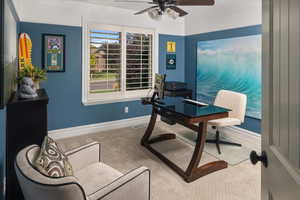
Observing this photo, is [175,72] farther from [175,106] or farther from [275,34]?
[275,34]

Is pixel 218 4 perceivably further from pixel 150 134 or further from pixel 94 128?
pixel 94 128

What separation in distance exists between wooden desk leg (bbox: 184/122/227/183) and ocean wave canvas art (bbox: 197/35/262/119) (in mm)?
1478

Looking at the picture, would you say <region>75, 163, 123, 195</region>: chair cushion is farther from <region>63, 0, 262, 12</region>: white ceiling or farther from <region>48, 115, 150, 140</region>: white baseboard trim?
<region>63, 0, 262, 12</region>: white ceiling

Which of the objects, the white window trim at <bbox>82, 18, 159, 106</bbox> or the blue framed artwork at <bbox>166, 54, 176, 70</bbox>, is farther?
the blue framed artwork at <bbox>166, 54, 176, 70</bbox>

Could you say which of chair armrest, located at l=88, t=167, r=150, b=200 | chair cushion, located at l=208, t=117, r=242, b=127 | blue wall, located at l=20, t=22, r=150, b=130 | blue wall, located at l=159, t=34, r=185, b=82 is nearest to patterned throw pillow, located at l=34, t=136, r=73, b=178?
chair armrest, located at l=88, t=167, r=150, b=200

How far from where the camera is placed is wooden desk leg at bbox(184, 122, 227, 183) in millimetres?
2463

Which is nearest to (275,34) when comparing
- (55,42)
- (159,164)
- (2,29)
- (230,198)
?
(2,29)

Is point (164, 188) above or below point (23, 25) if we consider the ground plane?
below

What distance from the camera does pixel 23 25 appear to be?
11.1 ft

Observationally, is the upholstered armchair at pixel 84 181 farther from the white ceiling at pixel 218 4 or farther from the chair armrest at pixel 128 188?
the white ceiling at pixel 218 4

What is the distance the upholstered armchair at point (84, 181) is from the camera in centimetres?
106

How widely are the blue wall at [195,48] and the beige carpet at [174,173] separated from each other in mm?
994

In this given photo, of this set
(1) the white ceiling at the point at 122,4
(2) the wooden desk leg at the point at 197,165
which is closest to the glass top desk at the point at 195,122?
(2) the wooden desk leg at the point at 197,165

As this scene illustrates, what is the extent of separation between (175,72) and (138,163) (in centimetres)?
284
